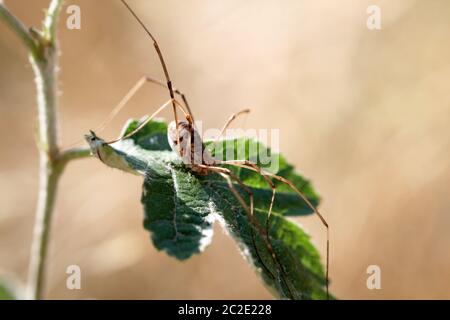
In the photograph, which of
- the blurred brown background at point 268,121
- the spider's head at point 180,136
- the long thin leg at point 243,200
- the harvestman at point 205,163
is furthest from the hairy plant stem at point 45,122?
the blurred brown background at point 268,121

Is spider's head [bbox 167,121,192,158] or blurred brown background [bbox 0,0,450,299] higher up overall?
blurred brown background [bbox 0,0,450,299]

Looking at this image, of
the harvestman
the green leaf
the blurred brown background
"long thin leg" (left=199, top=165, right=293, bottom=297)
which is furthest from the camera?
the blurred brown background

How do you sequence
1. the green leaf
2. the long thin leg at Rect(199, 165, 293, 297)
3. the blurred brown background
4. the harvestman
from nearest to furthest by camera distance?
the green leaf → the long thin leg at Rect(199, 165, 293, 297) → the harvestman → the blurred brown background

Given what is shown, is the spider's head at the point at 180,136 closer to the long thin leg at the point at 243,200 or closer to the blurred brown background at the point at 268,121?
the long thin leg at the point at 243,200

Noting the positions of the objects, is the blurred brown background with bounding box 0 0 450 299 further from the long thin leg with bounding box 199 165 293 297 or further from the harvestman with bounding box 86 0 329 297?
the long thin leg with bounding box 199 165 293 297

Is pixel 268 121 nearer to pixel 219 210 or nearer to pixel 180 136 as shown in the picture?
pixel 180 136

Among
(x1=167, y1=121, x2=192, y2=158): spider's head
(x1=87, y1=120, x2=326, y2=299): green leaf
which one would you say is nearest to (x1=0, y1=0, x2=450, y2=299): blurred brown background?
(x1=167, y1=121, x2=192, y2=158): spider's head

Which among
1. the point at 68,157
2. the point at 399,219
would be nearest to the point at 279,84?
the point at 399,219

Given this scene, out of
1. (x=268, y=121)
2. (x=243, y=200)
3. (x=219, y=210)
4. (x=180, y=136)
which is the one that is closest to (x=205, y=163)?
(x=180, y=136)
